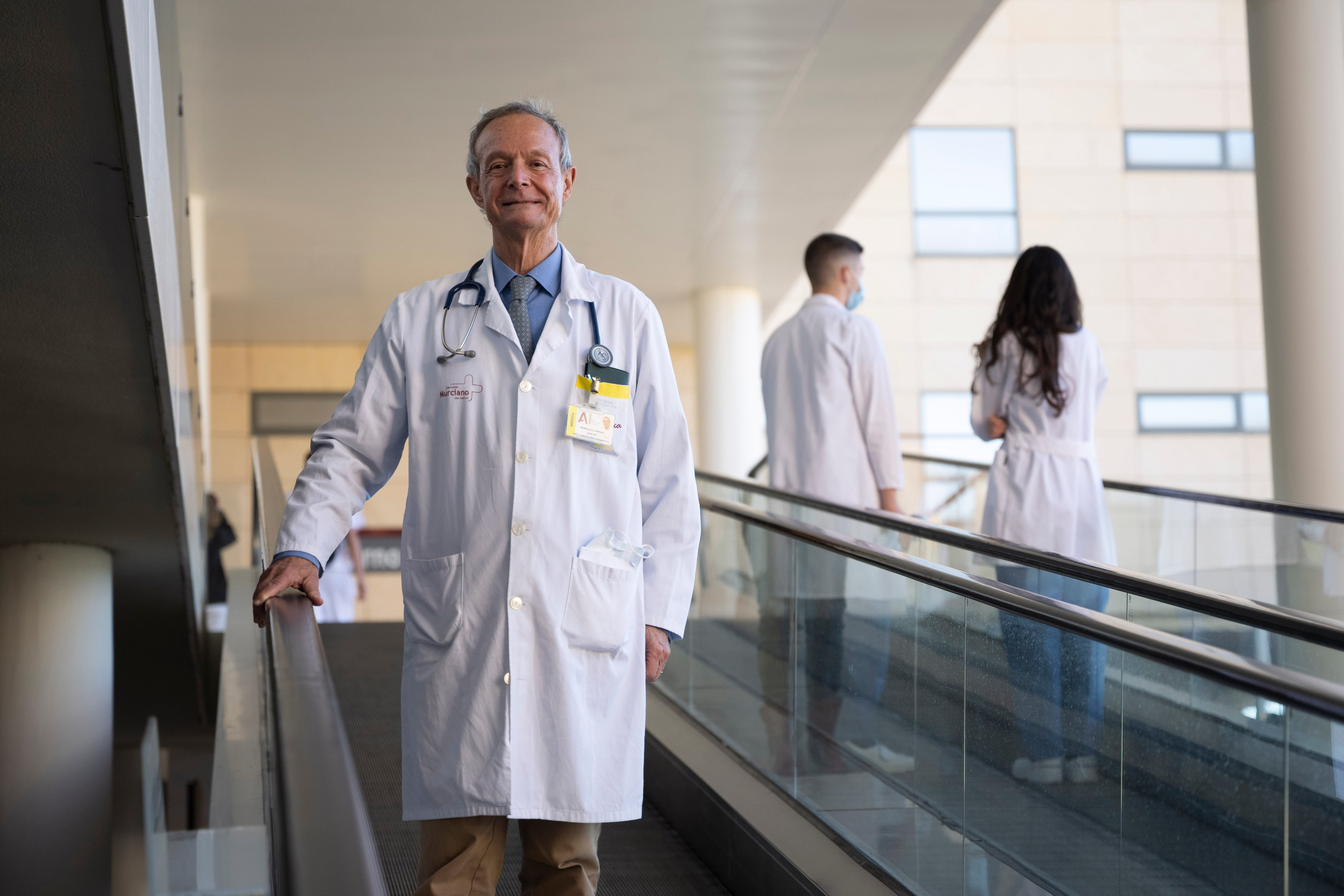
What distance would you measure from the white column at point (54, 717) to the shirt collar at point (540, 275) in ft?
14.0

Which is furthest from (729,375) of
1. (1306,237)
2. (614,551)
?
(614,551)

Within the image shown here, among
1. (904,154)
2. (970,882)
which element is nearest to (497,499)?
(970,882)

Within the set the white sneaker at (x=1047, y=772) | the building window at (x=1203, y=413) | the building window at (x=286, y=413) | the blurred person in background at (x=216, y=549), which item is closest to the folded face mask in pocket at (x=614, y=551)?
the white sneaker at (x=1047, y=772)

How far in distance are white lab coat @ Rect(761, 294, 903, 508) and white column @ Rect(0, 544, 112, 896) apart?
11.4 ft

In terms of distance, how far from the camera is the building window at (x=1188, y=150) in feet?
56.1

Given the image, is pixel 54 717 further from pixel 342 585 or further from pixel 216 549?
pixel 216 549

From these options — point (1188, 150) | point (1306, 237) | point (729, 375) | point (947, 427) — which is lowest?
point (947, 427)

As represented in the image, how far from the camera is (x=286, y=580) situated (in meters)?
2.03

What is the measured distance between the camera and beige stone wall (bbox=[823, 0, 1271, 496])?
55.1ft

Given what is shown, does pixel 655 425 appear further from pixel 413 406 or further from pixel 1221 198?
pixel 1221 198

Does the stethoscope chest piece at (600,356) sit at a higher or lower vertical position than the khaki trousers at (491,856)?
higher

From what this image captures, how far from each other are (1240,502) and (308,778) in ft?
13.1

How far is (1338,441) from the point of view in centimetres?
508

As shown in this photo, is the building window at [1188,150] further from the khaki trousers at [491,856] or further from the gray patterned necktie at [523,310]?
the khaki trousers at [491,856]
